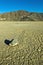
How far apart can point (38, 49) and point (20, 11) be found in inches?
7112

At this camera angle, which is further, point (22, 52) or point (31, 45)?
point (31, 45)

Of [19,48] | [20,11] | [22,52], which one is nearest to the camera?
[22,52]

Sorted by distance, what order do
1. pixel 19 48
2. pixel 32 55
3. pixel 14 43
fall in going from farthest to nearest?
1. pixel 14 43
2. pixel 19 48
3. pixel 32 55

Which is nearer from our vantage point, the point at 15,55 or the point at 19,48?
the point at 15,55

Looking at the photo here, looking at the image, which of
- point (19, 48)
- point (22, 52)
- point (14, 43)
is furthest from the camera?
point (14, 43)

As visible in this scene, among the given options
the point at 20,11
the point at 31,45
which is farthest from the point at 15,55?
the point at 20,11

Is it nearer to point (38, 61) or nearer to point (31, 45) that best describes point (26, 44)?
point (31, 45)

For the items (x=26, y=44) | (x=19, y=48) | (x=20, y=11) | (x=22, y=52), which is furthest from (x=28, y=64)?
(x=20, y=11)

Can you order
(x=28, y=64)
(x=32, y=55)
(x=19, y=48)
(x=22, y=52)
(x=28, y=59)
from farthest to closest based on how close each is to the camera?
1. (x=19, y=48)
2. (x=22, y=52)
3. (x=32, y=55)
4. (x=28, y=59)
5. (x=28, y=64)

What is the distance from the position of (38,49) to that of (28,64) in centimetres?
260

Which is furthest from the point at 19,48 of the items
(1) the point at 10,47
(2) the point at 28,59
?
(2) the point at 28,59

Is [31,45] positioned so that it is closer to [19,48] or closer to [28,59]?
[19,48]

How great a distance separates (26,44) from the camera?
12.0 m

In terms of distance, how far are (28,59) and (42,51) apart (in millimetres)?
1656
